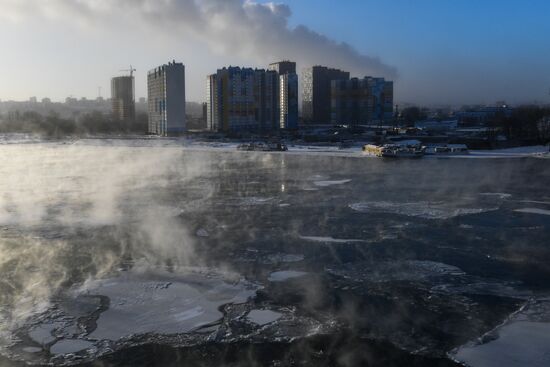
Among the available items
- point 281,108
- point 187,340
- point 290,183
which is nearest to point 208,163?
point 290,183

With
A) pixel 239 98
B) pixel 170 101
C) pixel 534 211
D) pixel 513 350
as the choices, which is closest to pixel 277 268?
pixel 513 350

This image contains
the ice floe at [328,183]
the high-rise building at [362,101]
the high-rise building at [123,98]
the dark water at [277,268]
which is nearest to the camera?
the dark water at [277,268]

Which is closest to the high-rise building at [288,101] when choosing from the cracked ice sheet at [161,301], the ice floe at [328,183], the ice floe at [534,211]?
the ice floe at [328,183]

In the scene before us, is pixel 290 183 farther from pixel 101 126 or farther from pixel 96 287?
pixel 101 126

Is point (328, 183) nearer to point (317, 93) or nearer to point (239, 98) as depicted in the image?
point (239, 98)

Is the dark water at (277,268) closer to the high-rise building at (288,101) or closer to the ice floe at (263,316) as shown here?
the ice floe at (263,316)
